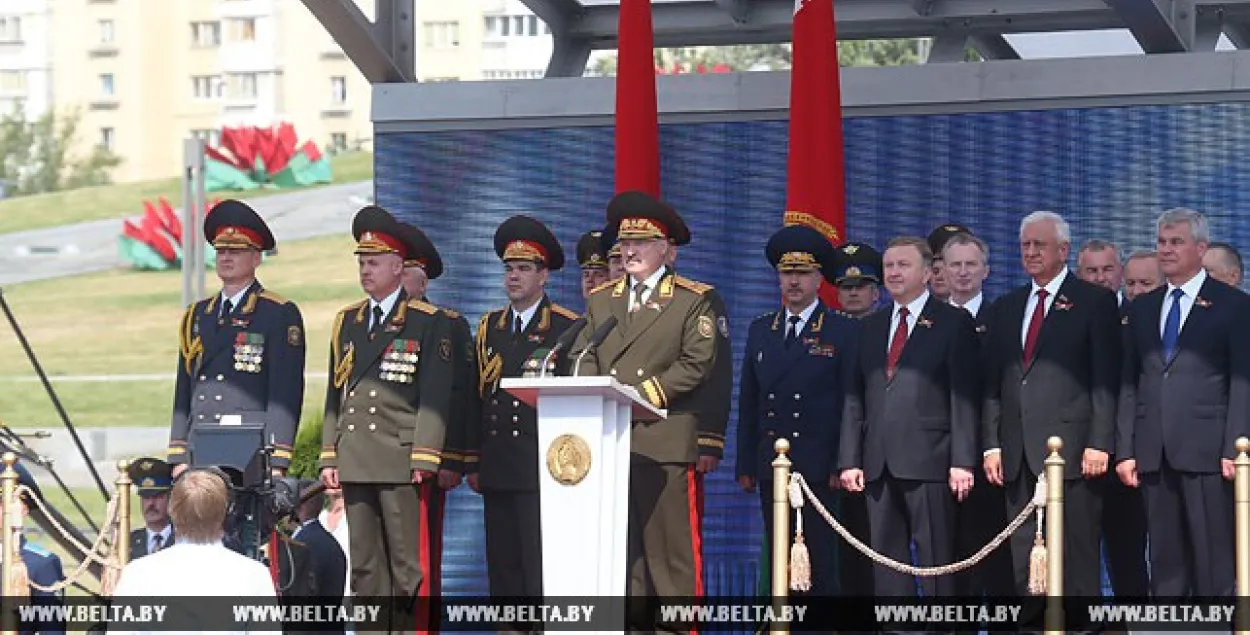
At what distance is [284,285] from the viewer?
4547 cm

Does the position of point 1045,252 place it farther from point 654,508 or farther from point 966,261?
point 654,508

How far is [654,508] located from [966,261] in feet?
5.27

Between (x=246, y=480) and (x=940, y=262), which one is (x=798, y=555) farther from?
(x=246, y=480)

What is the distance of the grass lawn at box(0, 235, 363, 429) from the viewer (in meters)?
41.1

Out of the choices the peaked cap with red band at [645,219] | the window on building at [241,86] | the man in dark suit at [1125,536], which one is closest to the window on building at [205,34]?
the window on building at [241,86]

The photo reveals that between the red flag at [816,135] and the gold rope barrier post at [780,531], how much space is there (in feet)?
6.86

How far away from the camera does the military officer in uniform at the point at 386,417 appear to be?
8461mm

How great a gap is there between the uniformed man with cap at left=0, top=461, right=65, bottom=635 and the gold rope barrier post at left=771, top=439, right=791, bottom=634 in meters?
2.58

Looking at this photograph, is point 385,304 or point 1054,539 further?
point 385,304

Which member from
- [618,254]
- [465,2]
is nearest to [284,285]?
[465,2]

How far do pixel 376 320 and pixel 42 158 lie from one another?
49.2 meters

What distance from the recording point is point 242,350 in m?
8.82

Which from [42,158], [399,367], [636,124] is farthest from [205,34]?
[399,367]

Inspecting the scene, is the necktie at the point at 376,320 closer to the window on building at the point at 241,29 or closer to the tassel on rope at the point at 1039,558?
the tassel on rope at the point at 1039,558
